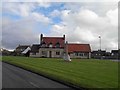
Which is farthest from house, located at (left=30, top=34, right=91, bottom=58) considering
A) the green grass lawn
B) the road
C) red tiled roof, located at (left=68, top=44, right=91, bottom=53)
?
the road

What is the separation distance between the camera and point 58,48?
11819 cm

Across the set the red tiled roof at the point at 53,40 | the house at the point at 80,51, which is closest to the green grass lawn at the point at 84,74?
the house at the point at 80,51

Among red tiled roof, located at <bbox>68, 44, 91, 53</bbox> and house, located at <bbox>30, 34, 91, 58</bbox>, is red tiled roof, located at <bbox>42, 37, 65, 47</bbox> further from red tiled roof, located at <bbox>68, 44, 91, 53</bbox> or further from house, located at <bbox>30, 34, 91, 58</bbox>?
red tiled roof, located at <bbox>68, 44, 91, 53</bbox>

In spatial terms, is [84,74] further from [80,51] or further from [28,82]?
[80,51]

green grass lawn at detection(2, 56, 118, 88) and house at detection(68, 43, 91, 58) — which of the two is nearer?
green grass lawn at detection(2, 56, 118, 88)

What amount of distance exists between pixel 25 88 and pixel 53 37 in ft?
347

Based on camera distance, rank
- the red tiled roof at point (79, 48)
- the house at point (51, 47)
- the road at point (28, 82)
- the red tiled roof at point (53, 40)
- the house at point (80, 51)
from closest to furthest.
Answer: the road at point (28, 82)
the house at point (80, 51)
the red tiled roof at point (79, 48)
the house at point (51, 47)
the red tiled roof at point (53, 40)

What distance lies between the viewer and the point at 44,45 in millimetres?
119312

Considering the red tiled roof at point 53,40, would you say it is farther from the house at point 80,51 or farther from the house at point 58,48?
the house at point 80,51

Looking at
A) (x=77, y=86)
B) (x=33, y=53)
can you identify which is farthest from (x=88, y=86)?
(x=33, y=53)

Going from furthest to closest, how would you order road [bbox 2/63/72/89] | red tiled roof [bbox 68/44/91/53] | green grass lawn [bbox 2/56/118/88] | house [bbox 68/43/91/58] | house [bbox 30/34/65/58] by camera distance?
1. house [bbox 30/34/65/58]
2. red tiled roof [bbox 68/44/91/53]
3. house [bbox 68/43/91/58]
4. green grass lawn [bbox 2/56/118/88]
5. road [bbox 2/63/72/89]

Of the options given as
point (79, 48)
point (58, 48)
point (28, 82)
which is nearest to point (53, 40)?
point (58, 48)

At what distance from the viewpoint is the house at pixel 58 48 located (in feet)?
383

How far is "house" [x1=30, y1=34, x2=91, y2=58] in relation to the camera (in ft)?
383
